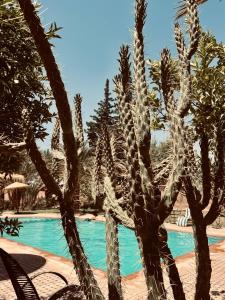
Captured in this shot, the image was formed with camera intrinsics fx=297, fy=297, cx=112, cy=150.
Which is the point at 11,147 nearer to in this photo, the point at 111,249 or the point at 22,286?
the point at 111,249

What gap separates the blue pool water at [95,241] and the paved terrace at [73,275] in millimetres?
2445

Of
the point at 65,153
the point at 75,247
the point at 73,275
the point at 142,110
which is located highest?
the point at 142,110

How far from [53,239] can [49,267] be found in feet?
40.8

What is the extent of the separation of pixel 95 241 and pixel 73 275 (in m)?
11.4

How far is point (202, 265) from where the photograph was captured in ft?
15.6

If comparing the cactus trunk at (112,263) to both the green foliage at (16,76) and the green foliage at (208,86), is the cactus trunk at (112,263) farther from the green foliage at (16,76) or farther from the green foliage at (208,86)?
the green foliage at (208,86)

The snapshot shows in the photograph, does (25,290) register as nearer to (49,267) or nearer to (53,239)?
(49,267)

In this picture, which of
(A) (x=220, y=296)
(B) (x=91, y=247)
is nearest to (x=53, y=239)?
(B) (x=91, y=247)

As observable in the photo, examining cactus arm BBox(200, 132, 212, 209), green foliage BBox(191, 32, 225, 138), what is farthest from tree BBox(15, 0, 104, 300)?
green foliage BBox(191, 32, 225, 138)

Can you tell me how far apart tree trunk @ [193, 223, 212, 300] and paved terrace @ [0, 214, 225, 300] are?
1.35 metres

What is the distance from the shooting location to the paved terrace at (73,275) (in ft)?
24.2

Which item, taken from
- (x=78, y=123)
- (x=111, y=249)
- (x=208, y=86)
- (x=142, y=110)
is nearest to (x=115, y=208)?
(x=111, y=249)

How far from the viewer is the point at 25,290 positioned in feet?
15.5

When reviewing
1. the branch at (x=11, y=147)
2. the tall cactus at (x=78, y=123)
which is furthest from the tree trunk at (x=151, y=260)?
the branch at (x=11, y=147)
